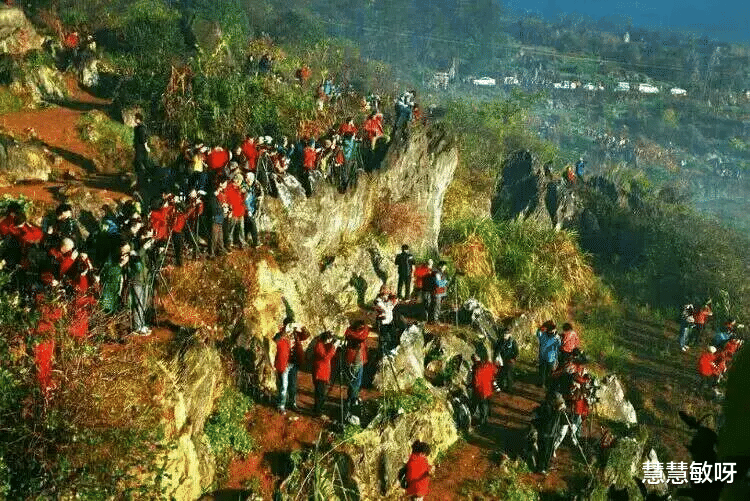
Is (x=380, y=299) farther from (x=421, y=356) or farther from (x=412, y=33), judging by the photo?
(x=412, y=33)

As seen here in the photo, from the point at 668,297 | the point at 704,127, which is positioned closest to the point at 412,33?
the point at 704,127

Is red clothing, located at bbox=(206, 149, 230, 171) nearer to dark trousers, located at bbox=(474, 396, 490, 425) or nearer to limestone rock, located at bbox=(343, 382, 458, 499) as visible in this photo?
limestone rock, located at bbox=(343, 382, 458, 499)

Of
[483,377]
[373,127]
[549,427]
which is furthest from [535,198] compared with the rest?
[549,427]

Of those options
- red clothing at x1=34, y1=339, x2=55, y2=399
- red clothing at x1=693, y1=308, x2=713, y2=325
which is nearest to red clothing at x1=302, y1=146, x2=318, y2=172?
red clothing at x1=34, y1=339, x2=55, y2=399

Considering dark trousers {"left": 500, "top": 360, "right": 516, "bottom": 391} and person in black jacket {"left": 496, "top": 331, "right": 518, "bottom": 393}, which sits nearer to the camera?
person in black jacket {"left": 496, "top": 331, "right": 518, "bottom": 393}

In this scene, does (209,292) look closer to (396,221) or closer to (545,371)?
(396,221)

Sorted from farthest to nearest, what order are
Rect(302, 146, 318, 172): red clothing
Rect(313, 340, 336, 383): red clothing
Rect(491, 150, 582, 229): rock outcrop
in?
Rect(491, 150, 582, 229): rock outcrop, Rect(302, 146, 318, 172): red clothing, Rect(313, 340, 336, 383): red clothing

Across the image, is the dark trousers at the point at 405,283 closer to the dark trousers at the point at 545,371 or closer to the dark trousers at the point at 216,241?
the dark trousers at the point at 545,371
